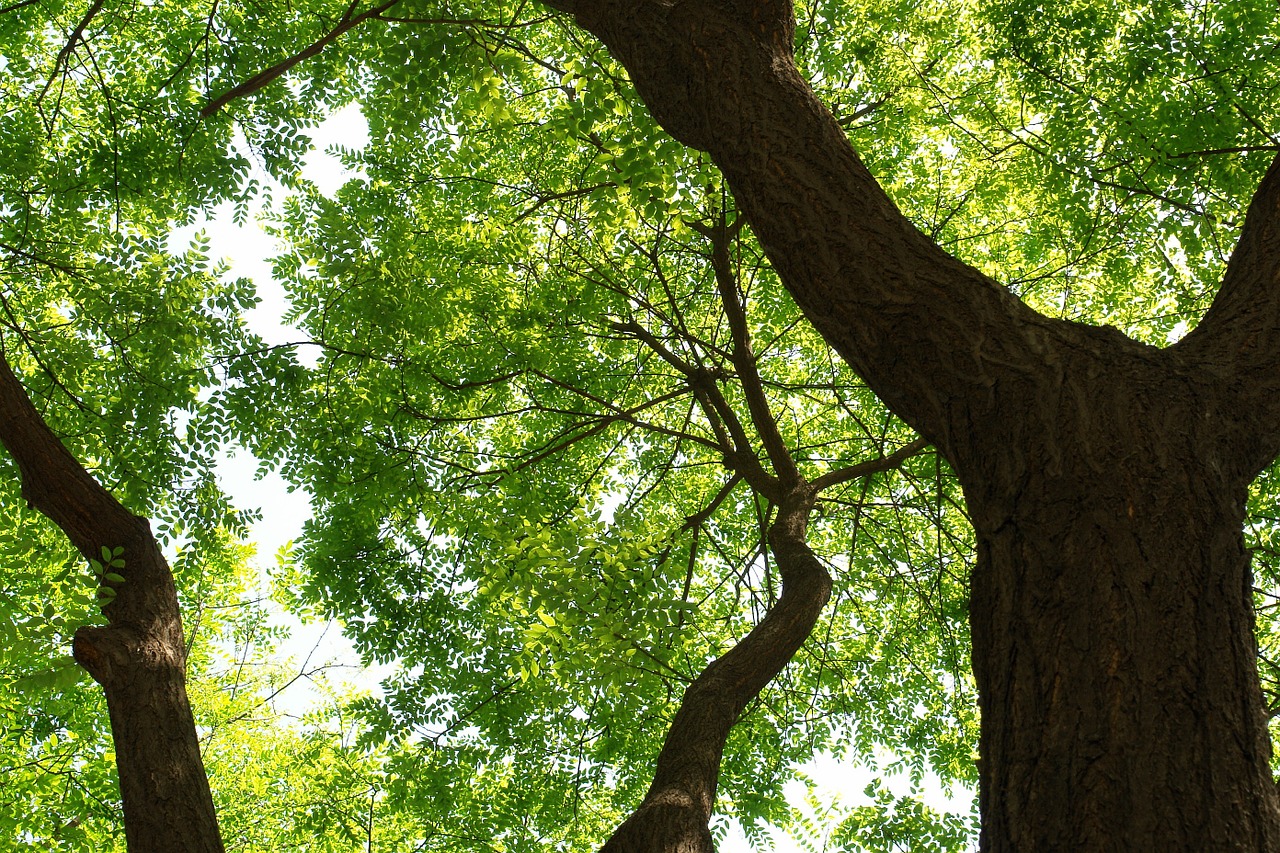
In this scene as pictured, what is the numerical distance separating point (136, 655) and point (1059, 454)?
3.49 m

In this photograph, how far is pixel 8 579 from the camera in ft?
23.4

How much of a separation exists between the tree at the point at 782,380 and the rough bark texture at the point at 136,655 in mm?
1560

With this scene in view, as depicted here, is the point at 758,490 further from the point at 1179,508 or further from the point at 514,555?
the point at 1179,508

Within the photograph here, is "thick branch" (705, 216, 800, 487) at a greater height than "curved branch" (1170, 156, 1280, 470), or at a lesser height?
greater

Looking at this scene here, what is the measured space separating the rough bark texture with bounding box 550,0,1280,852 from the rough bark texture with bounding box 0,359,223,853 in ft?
9.17

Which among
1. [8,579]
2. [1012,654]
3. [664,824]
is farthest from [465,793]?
[1012,654]

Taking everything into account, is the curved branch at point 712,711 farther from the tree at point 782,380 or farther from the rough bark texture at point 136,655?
the rough bark texture at point 136,655

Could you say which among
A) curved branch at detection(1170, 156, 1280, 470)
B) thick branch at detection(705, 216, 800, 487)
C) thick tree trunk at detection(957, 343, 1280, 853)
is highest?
thick branch at detection(705, 216, 800, 487)

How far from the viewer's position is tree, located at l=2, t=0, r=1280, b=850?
7.00ft

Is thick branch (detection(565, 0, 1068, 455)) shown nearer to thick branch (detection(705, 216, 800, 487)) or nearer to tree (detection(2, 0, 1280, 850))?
tree (detection(2, 0, 1280, 850))

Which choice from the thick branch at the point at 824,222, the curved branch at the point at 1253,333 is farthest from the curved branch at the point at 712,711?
the curved branch at the point at 1253,333

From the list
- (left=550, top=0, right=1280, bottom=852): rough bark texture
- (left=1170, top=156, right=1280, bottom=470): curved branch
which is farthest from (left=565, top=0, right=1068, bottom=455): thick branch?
(left=1170, top=156, right=1280, bottom=470): curved branch

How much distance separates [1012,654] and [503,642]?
5688 millimetres

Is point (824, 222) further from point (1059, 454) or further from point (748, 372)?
point (748, 372)
